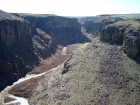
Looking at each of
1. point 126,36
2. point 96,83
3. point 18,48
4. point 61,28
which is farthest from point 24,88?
point 61,28

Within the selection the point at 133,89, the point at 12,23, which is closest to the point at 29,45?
the point at 12,23

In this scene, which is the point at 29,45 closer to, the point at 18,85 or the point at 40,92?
the point at 18,85

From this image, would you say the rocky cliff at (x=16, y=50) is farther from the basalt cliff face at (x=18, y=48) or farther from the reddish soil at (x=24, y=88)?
the reddish soil at (x=24, y=88)

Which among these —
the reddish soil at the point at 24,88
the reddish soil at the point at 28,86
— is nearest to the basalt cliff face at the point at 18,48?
the reddish soil at the point at 28,86

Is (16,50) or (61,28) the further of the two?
(61,28)

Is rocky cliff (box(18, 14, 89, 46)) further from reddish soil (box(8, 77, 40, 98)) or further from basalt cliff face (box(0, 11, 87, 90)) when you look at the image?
reddish soil (box(8, 77, 40, 98))

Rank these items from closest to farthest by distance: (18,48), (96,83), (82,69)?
(96,83)
(82,69)
(18,48)

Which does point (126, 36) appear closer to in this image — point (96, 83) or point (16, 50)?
point (96, 83)
